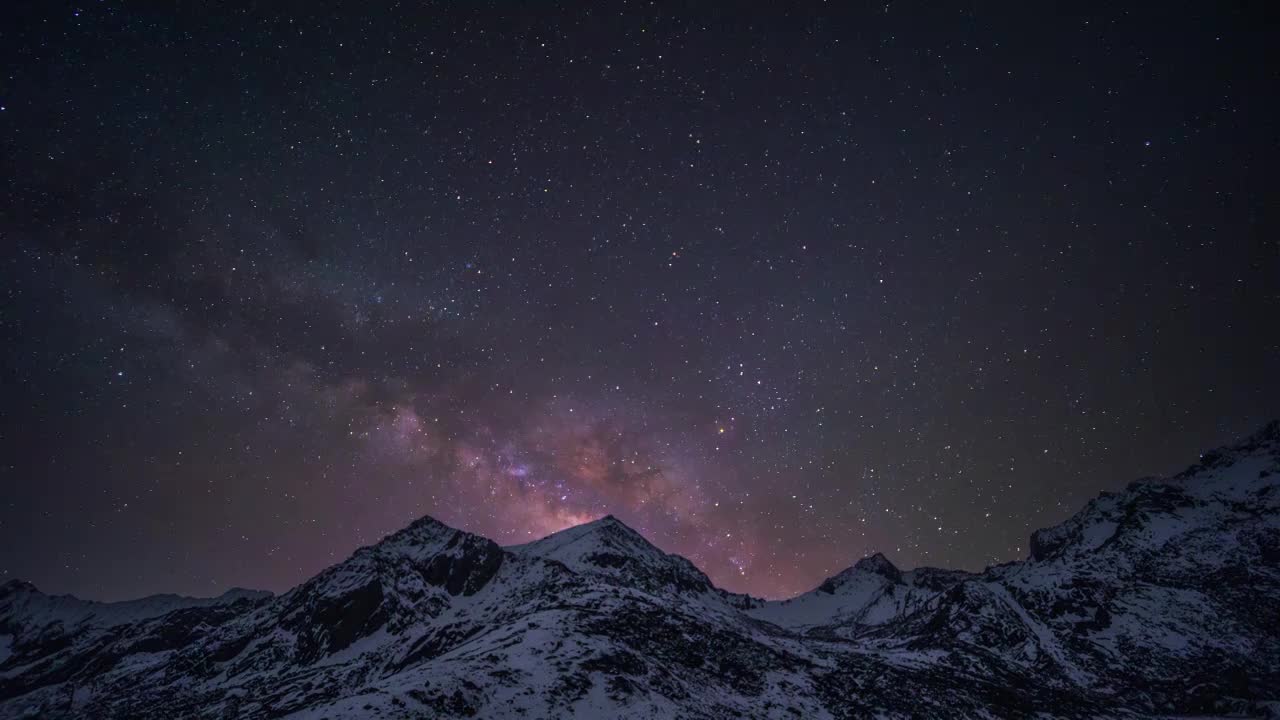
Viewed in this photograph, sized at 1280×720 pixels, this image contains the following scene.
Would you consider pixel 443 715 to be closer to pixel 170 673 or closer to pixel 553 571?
pixel 553 571

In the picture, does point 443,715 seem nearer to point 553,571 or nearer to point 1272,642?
point 553,571

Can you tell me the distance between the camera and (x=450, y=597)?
114 meters

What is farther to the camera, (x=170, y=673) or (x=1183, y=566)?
(x=1183, y=566)

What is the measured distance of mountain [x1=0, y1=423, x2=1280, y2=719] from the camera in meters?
52.4

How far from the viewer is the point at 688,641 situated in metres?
66.2

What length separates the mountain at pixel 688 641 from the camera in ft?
172

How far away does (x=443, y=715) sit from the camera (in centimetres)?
3781

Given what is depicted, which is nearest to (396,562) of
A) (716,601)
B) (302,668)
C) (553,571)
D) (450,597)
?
(450,597)

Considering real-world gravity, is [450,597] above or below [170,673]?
above

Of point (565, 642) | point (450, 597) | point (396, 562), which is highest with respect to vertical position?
point (396, 562)

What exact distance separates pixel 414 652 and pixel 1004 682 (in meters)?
85.1

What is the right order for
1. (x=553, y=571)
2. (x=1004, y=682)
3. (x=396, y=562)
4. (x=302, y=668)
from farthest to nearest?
(x=396, y=562) → (x=553, y=571) → (x=302, y=668) → (x=1004, y=682)

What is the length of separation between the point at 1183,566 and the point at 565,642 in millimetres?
144711

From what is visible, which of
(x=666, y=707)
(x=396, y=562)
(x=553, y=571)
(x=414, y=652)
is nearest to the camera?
(x=666, y=707)
